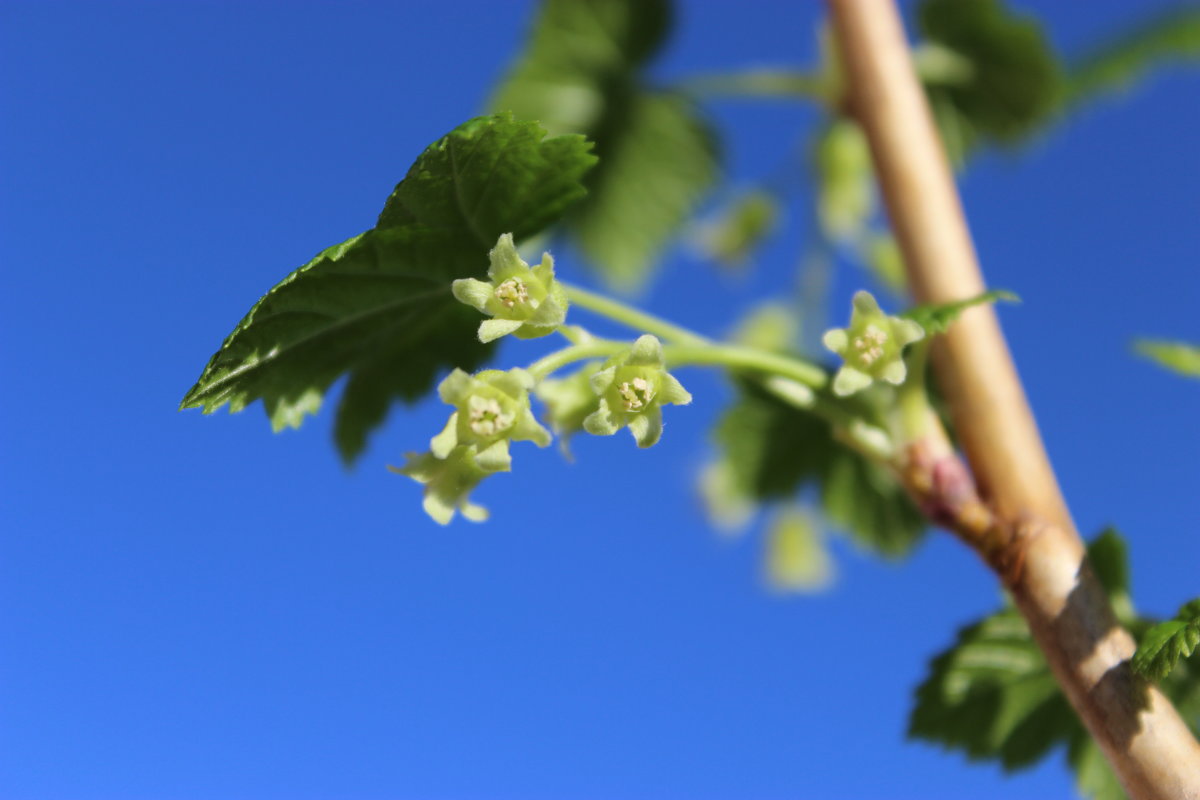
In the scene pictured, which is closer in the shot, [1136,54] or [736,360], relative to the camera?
[736,360]

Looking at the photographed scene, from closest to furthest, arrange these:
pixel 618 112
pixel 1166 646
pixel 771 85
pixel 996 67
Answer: pixel 1166 646
pixel 771 85
pixel 996 67
pixel 618 112

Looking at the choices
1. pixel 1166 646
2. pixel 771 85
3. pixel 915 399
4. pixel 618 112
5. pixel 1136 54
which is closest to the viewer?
pixel 1166 646

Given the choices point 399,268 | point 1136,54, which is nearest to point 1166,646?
point 399,268

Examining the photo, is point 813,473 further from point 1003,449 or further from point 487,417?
point 487,417

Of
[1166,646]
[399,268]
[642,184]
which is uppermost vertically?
[642,184]

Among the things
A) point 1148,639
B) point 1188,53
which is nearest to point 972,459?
point 1148,639

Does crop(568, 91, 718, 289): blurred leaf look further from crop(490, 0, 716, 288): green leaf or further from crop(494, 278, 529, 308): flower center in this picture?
crop(494, 278, 529, 308): flower center

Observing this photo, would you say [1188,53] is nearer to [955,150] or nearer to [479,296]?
[955,150]

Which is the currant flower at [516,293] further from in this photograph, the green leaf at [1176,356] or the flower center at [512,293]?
the green leaf at [1176,356]
